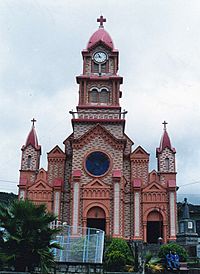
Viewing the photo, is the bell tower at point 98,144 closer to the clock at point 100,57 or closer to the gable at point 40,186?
the clock at point 100,57

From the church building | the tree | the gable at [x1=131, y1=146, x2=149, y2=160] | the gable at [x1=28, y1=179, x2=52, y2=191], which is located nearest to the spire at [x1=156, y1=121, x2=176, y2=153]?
the church building

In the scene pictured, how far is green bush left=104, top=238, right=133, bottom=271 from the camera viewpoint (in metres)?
25.9

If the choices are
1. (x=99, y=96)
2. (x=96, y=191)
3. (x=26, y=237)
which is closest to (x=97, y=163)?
(x=96, y=191)

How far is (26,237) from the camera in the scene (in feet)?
58.1

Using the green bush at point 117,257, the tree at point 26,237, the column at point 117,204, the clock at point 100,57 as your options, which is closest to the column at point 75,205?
the column at point 117,204

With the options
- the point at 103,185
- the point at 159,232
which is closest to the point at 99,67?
the point at 103,185

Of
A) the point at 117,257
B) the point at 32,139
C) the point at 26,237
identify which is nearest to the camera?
the point at 26,237

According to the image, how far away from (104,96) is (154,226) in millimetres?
14456

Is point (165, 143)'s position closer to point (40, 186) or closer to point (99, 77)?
point (99, 77)

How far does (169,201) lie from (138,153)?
5.86m

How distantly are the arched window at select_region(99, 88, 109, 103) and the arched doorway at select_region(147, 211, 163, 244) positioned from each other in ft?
42.1

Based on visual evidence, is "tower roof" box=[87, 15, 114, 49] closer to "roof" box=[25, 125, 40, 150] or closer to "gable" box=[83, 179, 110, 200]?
"roof" box=[25, 125, 40, 150]

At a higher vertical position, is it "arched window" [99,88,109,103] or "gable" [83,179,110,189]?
"arched window" [99,88,109,103]

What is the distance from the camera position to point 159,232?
4066cm
